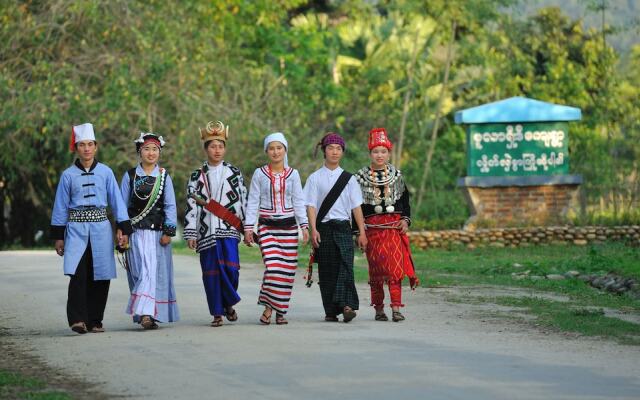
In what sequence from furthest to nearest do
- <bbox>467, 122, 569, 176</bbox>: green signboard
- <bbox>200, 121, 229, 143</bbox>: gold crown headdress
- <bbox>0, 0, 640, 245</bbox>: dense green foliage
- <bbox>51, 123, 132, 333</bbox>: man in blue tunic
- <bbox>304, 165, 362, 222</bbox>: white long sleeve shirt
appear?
<bbox>0, 0, 640, 245</bbox>: dense green foliage → <bbox>467, 122, 569, 176</bbox>: green signboard → <bbox>304, 165, 362, 222</bbox>: white long sleeve shirt → <bbox>200, 121, 229, 143</bbox>: gold crown headdress → <bbox>51, 123, 132, 333</bbox>: man in blue tunic

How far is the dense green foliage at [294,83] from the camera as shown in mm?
31219

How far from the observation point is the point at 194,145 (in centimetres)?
3238

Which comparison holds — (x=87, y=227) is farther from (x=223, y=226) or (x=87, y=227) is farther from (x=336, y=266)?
(x=336, y=266)

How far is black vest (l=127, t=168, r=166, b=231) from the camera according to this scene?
12984 millimetres

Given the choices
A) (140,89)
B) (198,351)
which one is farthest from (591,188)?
(198,351)

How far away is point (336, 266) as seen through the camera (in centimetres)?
1343

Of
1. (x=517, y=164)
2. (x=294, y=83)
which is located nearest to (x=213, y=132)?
(x=517, y=164)

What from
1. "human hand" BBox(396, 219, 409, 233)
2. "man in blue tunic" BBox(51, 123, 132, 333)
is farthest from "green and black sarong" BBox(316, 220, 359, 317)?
"man in blue tunic" BBox(51, 123, 132, 333)

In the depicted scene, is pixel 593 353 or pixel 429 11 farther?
pixel 429 11

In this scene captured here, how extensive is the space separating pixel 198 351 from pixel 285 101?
79.6 feet

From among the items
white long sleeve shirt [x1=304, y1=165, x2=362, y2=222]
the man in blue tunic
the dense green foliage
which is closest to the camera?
the man in blue tunic

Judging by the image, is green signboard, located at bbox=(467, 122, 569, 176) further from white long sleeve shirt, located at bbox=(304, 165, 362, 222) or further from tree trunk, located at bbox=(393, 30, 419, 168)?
white long sleeve shirt, located at bbox=(304, 165, 362, 222)

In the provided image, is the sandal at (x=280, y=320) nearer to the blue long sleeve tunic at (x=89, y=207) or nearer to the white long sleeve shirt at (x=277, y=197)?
the white long sleeve shirt at (x=277, y=197)

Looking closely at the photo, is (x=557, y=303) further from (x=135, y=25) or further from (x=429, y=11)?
(x=429, y=11)
